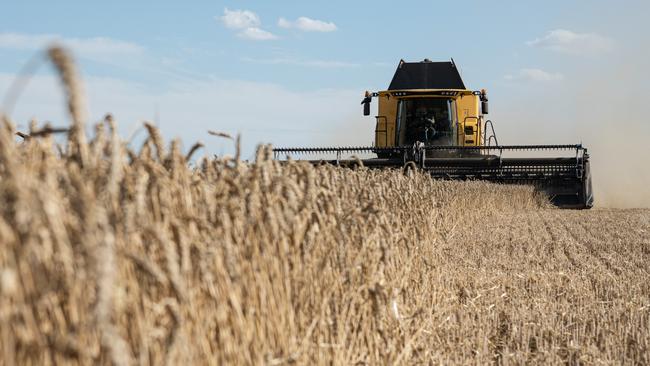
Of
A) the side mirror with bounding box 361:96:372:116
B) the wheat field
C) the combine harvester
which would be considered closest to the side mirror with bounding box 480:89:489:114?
the combine harvester

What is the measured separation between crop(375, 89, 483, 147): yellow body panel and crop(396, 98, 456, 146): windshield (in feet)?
0.54

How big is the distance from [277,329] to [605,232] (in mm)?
11588

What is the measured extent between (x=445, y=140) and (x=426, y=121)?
1.94 feet

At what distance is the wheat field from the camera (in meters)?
1.88


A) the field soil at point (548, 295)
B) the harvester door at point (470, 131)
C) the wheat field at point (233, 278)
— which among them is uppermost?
the harvester door at point (470, 131)

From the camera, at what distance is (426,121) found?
1827cm

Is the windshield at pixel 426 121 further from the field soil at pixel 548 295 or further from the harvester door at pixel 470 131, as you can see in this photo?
the field soil at pixel 548 295

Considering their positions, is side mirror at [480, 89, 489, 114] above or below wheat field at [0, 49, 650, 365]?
above

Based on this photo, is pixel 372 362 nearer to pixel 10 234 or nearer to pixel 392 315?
pixel 392 315

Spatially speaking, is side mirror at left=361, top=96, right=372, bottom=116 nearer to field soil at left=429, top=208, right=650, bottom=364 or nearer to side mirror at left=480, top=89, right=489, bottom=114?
side mirror at left=480, top=89, right=489, bottom=114

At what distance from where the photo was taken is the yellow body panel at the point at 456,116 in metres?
17.9

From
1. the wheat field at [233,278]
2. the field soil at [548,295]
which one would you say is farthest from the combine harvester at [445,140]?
the wheat field at [233,278]

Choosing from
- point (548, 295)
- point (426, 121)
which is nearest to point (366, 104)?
point (426, 121)

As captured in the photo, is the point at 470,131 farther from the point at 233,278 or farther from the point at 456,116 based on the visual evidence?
the point at 233,278
